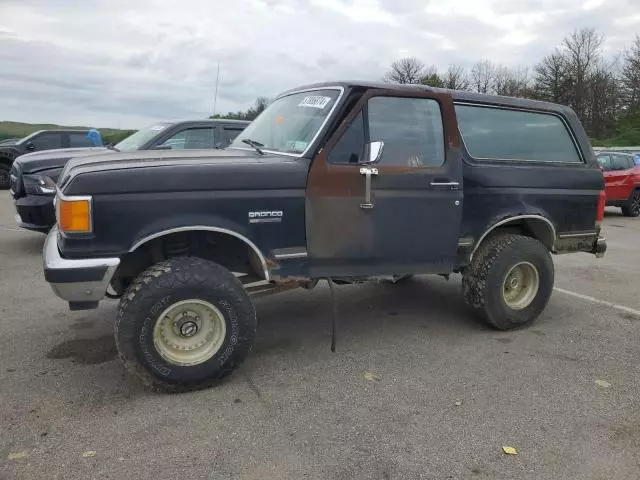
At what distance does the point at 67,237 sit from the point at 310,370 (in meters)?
1.89

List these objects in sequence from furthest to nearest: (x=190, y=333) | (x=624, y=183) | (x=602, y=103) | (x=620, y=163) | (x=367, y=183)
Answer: (x=602, y=103) → (x=620, y=163) → (x=624, y=183) → (x=367, y=183) → (x=190, y=333)

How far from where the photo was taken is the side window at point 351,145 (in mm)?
4089

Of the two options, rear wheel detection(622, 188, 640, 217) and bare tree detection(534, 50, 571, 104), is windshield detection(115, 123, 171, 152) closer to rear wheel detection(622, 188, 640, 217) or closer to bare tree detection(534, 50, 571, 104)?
rear wheel detection(622, 188, 640, 217)

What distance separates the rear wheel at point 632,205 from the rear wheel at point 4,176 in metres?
17.6

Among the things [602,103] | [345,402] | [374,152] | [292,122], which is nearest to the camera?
[345,402]

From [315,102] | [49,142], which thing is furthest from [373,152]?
[49,142]

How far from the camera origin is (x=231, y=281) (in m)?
3.80

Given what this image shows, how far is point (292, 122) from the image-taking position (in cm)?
452

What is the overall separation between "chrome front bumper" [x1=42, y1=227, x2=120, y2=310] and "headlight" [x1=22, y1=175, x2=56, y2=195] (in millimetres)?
4304

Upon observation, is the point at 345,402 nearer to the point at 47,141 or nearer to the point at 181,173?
the point at 181,173

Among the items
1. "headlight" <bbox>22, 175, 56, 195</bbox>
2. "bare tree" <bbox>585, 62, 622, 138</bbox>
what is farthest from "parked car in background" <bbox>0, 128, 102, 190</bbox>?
"bare tree" <bbox>585, 62, 622, 138</bbox>

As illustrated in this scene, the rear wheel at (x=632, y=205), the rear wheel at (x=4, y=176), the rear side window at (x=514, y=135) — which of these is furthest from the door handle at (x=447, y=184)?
the rear wheel at (x=4, y=176)

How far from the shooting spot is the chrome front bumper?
11.5ft

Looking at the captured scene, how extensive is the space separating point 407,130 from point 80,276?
2.57 meters
